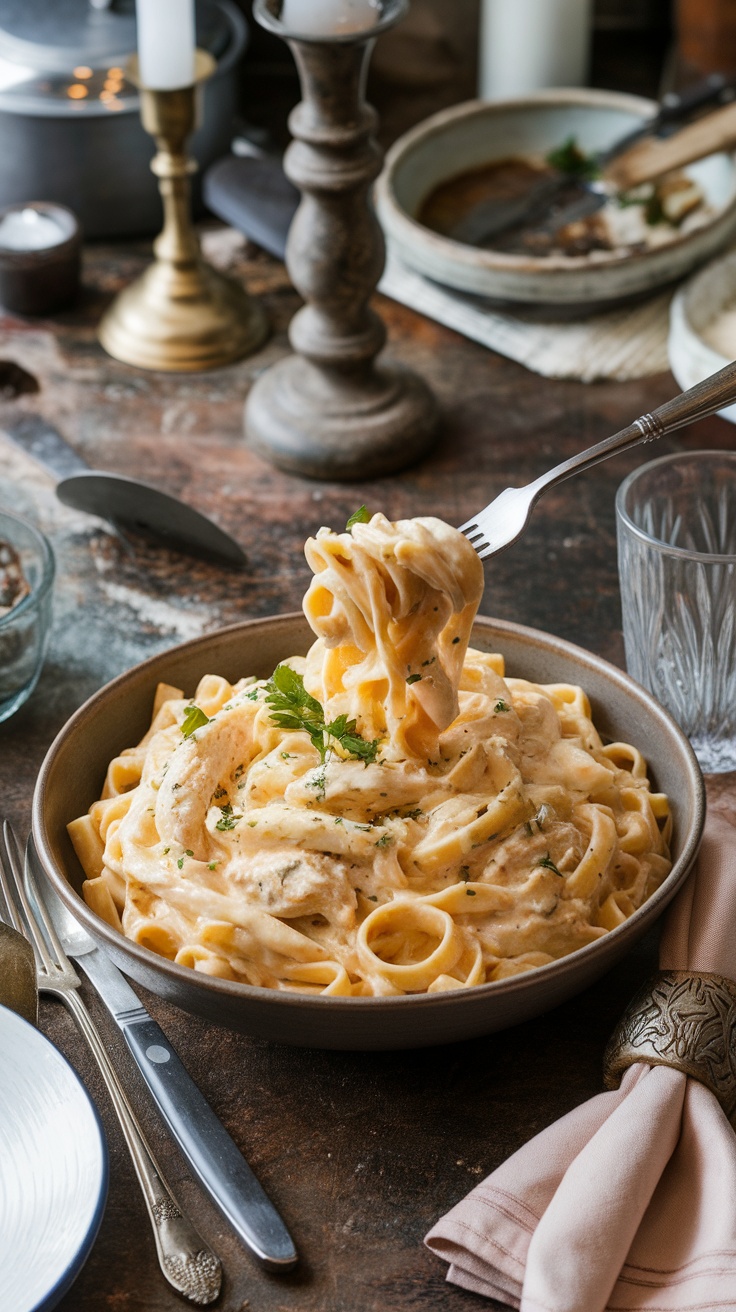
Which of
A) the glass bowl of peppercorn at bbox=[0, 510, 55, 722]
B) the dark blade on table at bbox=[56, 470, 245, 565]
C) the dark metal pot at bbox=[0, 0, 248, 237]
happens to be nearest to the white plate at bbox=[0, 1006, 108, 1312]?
the glass bowl of peppercorn at bbox=[0, 510, 55, 722]

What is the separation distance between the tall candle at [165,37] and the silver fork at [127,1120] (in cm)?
184

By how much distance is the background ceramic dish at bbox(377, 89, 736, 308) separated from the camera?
3.38 m

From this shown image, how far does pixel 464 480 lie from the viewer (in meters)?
3.12

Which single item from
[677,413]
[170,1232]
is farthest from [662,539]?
[170,1232]

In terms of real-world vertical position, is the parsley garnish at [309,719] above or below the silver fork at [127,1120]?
above

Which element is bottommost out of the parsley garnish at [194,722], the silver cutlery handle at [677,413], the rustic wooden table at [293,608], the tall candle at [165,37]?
the rustic wooden table at [293,608]

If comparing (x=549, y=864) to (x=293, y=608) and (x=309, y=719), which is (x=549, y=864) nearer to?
(x=309, y=719)

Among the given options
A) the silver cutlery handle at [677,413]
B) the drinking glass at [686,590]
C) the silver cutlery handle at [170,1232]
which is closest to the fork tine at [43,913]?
the silver cutlery handle at [170,1232]

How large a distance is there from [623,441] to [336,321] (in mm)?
1286

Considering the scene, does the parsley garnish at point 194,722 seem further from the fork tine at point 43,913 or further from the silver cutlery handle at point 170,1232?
the silver cutlery handle at point 170,1232

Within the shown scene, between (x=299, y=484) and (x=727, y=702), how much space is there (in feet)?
3.95

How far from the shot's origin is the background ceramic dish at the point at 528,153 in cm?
338

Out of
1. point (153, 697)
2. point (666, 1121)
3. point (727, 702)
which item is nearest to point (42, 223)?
point (153, 697)

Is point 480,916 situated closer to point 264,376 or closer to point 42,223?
point 264,376
